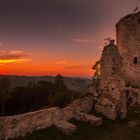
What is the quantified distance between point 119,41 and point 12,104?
24767 mm

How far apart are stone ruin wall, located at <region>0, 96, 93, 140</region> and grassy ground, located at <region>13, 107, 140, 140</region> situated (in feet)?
1.28

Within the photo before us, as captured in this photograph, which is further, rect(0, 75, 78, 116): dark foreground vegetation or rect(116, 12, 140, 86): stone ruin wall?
rect(0, 75, 78, 116): dark foreground vegetation

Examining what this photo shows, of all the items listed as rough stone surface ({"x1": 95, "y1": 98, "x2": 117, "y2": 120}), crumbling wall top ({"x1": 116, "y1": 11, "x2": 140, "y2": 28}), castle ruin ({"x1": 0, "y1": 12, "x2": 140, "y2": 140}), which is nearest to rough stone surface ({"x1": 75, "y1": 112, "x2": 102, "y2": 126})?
castle ruin ({"x1": 0, "y1": 12, "x2": 140, "y2": 140})

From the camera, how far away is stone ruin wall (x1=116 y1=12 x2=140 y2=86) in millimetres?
25000

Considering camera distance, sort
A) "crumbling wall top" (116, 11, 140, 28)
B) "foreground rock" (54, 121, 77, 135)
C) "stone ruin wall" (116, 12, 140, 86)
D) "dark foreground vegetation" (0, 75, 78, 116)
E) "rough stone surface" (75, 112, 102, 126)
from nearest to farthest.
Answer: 1. "foreground rock" (54, 121, 77, 135)
2. "rough stone surface" (75, 112, 102, 126)
3. "stone ruin wall" (116, 12, 140, 86)
4. "crumbling wall top" (116, 11, 140, 28)
5. "dark foreground vegetation" (0, 75, 78, 116)

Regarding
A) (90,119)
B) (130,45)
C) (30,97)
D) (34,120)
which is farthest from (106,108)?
(30,97)

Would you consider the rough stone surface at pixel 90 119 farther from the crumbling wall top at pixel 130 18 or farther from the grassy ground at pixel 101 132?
the crumbling wall top at pixel 130 18

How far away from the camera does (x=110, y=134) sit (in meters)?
13.2

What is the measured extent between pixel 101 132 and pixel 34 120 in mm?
3781

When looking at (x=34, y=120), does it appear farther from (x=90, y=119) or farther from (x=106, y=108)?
(x=106, y=108)

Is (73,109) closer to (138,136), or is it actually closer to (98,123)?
(98,123)

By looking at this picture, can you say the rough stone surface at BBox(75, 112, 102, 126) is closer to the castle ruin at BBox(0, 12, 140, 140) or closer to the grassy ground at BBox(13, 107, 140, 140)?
the castle ruin at BBox(0, 12, 140, 140)

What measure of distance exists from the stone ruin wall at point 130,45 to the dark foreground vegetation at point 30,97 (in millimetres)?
13010

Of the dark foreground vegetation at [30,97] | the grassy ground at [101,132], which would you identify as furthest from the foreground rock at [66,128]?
the dark foreground vegetation at [30,97]
